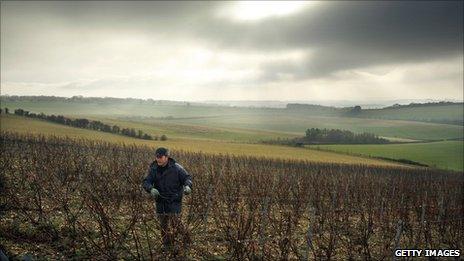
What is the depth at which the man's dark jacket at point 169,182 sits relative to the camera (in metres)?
7.53

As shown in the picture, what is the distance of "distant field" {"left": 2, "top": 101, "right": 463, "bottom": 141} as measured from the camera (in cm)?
8631

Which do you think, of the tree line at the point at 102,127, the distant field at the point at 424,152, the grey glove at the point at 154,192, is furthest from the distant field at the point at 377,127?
the grey glove at the point at 154,192

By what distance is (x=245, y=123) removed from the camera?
115125 mm

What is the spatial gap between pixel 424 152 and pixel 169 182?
214ft

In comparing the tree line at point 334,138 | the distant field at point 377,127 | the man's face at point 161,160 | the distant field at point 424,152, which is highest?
the man's face at point 161,160

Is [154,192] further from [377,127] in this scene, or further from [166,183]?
[377,127]

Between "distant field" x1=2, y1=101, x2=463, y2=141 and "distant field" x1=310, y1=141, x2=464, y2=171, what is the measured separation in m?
19.5

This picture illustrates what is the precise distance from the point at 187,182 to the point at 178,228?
1076 millimetres

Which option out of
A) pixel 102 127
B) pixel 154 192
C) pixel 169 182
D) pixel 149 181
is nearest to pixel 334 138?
pixel 102 127

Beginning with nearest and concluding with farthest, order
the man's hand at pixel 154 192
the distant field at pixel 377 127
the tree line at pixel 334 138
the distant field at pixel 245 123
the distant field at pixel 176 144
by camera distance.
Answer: the man's hand at pixel 154 192 < the distant field at pixel 176 144 < the tree line at pixel 334 138 < the distant field at pixel 245 123 < the distant field at pixel 377 127

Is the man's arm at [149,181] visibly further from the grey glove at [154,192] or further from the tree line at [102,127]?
the tree line at [102,127]

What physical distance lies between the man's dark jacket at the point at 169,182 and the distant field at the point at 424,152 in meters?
53.8

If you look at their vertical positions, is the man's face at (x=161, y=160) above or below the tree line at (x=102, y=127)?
above

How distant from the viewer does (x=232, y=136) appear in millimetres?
77125
